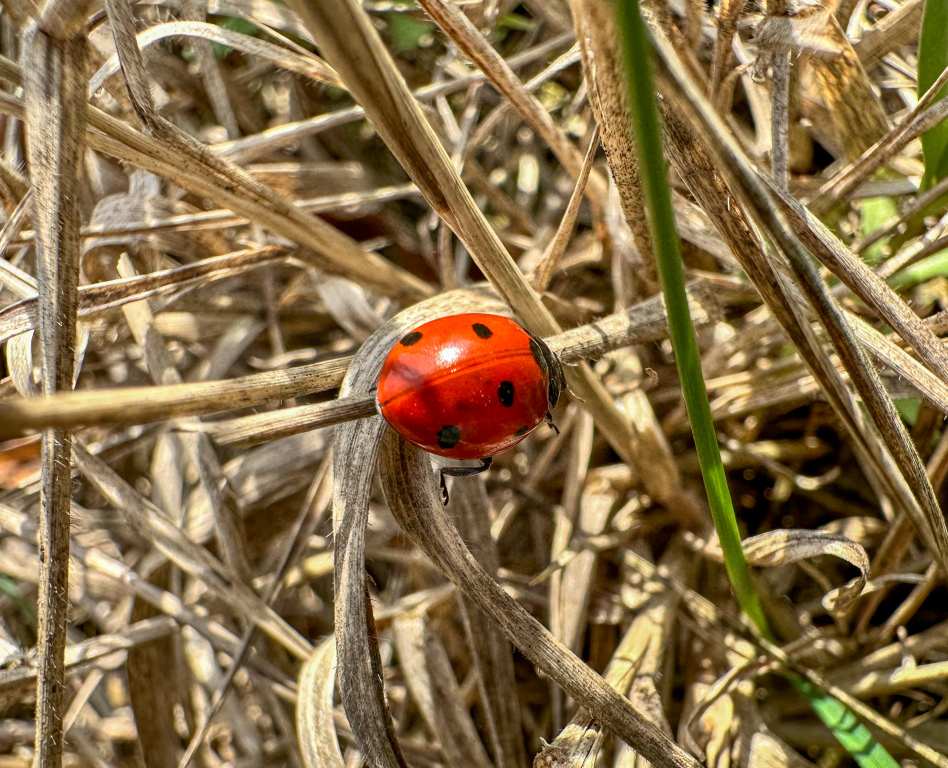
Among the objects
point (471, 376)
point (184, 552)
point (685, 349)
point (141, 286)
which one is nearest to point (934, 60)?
point (685, 349)

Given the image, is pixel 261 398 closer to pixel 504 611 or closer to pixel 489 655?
pixel 504 611

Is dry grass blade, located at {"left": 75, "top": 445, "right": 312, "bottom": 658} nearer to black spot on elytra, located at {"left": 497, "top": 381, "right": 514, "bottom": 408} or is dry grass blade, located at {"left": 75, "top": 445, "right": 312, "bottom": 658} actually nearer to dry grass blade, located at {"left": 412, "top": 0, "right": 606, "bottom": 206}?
black spot on elytra, located at {"left": 497, "top": 381, "right": 514, "bottom": 408}

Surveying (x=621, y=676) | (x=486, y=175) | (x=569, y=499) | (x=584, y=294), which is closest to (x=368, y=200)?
(x=486, y=175)

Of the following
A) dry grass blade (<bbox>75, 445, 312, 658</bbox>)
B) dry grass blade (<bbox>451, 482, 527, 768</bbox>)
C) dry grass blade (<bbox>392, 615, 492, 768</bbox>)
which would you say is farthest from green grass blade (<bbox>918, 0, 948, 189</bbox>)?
dry grass blade (<bbox>75, 445, 312, 658</bbox>)

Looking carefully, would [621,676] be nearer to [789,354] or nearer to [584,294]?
[789,354]

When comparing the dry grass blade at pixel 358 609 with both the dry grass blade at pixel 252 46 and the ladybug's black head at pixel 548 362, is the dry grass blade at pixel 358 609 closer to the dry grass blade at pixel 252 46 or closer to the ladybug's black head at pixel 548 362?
the ladybug's black head at pixel 548 362
